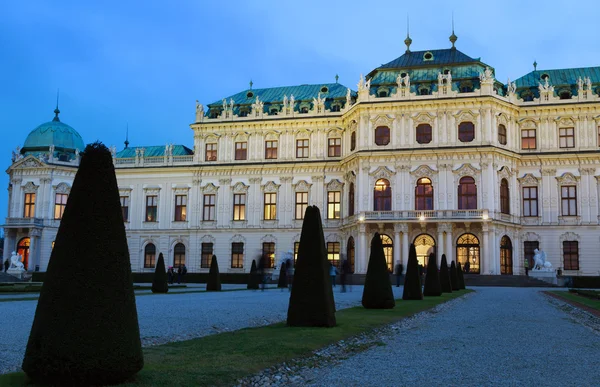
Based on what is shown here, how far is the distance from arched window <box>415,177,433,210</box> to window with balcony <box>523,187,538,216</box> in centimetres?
818

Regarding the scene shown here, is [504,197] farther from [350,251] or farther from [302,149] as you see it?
[302,149]

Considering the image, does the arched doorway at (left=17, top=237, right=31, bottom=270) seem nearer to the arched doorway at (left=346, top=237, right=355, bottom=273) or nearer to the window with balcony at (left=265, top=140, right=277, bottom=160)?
the window with balcony at (left=265, top=140, right=277, bottom=160)

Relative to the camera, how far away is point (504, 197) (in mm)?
48750

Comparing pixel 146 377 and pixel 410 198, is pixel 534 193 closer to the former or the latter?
pixel 410 198

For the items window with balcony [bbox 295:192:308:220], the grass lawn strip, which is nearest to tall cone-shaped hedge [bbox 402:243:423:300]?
the grass lawn strip

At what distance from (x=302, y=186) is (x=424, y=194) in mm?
10776

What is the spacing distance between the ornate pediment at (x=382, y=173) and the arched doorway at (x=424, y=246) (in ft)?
17.1

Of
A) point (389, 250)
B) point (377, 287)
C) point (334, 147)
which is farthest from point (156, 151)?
point (377, 287)

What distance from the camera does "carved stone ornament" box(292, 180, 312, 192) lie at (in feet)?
175

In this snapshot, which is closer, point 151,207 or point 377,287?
point 377,287

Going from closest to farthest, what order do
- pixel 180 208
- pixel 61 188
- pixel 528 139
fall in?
1. pixel 528 139
2. pixel 180 208
3. pixel 61 188

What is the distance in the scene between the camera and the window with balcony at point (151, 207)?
5688 cm

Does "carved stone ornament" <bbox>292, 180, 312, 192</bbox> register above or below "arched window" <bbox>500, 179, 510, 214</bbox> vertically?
above

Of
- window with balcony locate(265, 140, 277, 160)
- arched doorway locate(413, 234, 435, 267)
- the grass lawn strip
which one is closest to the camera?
the grass lawn strip
